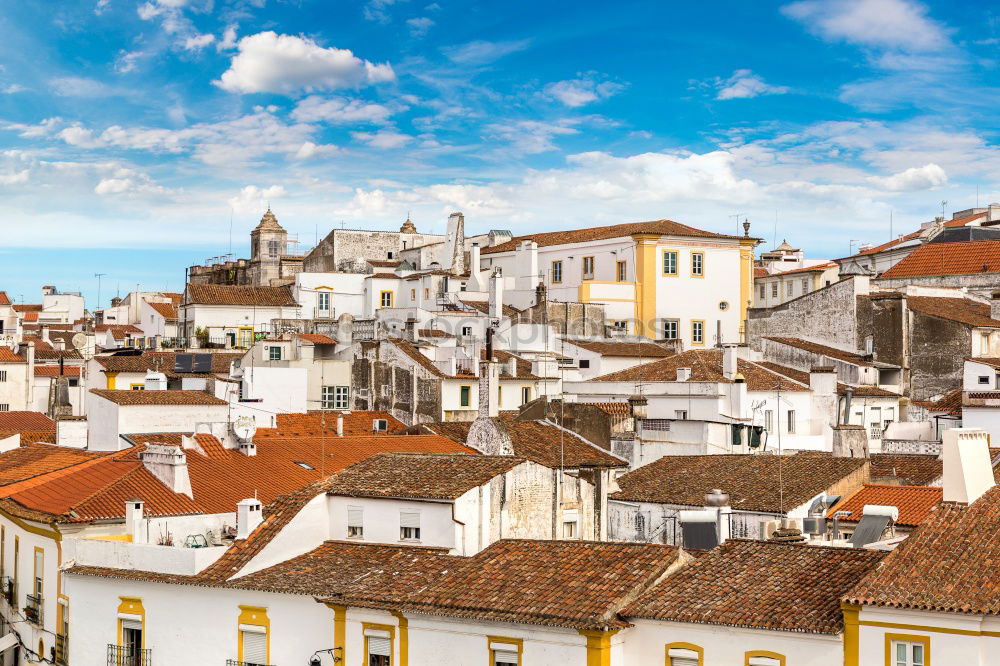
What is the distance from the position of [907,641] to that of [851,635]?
71 centimetres

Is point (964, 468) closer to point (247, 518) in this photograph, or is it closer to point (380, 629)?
point (380, 629)

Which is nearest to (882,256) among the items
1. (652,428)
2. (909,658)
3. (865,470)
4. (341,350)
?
(341,350)

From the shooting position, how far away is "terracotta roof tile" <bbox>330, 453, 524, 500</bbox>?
2464cm

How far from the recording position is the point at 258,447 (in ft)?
113

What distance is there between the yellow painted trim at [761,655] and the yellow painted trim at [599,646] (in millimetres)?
1818

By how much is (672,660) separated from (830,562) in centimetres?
280

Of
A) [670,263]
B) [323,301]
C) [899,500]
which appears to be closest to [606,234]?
[670,263]

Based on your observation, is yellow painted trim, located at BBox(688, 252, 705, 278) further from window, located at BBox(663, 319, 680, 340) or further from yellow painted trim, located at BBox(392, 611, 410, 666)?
yellow painted trim, located at BBox(392, 611, 410, 666)

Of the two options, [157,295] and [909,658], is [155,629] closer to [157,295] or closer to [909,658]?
[909,658]

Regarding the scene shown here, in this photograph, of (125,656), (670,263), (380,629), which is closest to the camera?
(380,629)

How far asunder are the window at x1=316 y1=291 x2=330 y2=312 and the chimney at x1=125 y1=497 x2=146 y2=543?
1661 inches

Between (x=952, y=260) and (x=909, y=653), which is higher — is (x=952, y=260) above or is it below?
above

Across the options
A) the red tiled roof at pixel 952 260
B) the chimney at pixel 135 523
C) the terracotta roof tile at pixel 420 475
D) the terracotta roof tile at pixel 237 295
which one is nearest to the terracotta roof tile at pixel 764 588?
the terracotta roof tile at pixel 420 475

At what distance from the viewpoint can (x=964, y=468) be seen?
67.8 ft
